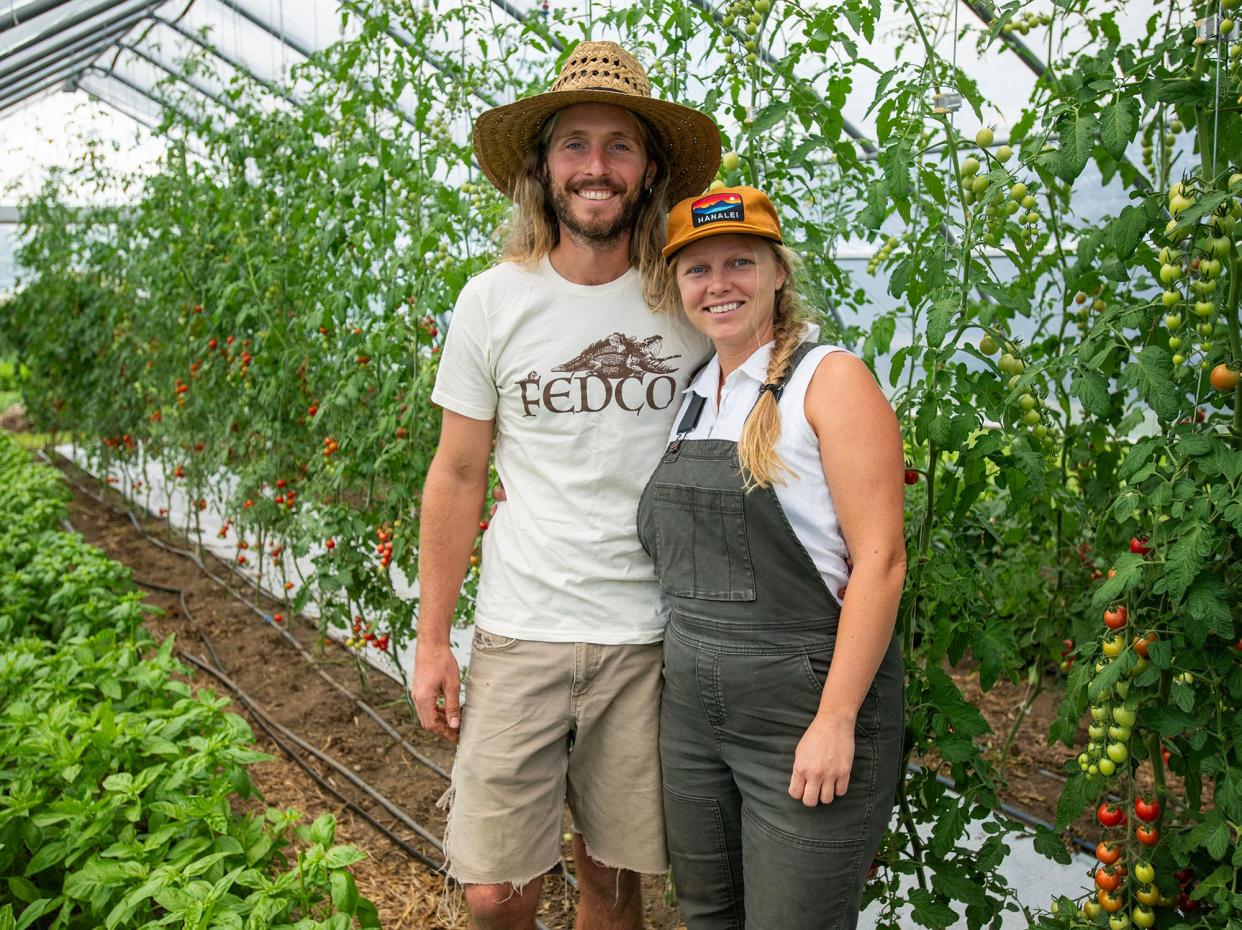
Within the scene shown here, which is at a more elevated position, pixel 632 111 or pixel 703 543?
pixel 632 111

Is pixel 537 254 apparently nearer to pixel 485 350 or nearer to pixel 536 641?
pixel 485 350

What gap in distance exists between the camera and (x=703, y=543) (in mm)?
1603

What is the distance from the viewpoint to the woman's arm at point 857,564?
1.45 metres

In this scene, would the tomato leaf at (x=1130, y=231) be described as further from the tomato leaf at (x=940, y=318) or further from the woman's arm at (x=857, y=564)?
the woman's arm at (x=857, y=564)

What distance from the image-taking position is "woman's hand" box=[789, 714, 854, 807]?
4.78 ft

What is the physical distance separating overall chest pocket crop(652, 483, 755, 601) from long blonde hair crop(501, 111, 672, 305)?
388mm

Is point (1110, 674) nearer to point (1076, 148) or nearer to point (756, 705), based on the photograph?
point (756, 705)

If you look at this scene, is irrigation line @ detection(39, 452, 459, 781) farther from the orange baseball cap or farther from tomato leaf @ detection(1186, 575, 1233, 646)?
tomato leaf @ detection(1186, 575, 1233, 646)

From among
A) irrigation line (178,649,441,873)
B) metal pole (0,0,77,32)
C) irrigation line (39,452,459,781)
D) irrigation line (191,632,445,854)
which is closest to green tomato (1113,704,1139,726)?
irrigation line (178,649,441,873)

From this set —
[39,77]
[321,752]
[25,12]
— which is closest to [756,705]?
[321,752]

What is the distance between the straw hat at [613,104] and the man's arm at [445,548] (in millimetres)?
508

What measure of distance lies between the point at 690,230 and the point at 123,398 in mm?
5504

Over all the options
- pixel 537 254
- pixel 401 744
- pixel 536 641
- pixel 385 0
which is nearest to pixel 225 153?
pixel 385 0

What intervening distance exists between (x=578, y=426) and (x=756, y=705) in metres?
0.55
